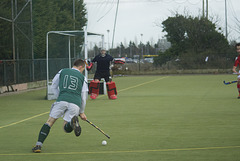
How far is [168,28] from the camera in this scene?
53.9 meters

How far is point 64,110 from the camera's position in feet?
27.3

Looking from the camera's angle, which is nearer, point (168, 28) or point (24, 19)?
point (24, 19)

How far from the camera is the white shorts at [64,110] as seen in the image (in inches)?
324

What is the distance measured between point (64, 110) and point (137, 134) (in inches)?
87.9

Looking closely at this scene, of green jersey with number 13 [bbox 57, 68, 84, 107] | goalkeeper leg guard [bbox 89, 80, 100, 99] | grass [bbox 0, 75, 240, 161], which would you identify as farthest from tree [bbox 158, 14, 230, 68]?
green jersey with number 13 [bbox 57, 68, 84, 107]

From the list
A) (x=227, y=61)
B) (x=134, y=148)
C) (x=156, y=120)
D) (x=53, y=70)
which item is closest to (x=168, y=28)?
(x=227, y=61)

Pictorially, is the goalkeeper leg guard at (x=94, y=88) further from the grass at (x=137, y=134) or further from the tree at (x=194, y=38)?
the tree at (x=194, y=38)

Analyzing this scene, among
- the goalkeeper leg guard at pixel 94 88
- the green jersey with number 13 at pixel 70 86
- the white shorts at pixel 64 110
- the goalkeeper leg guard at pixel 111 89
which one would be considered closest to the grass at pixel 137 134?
the white shorts at pixel 64 110

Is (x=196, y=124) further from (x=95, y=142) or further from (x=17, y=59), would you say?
(x=17, y=59)

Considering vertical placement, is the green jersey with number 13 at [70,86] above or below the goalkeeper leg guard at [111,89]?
above

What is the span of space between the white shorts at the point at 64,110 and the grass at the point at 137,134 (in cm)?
63

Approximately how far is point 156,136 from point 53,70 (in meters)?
21.0

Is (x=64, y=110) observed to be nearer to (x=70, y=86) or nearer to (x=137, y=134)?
(x=70, y=86)

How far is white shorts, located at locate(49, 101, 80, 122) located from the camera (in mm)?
8242
